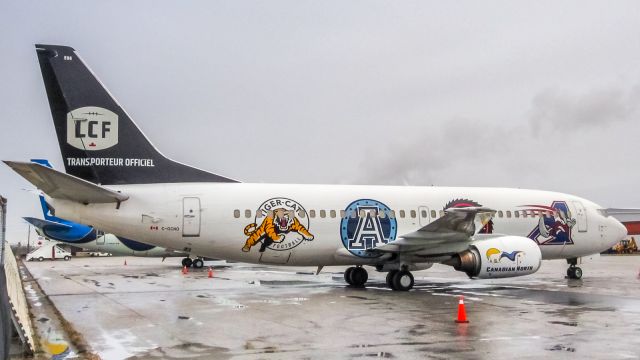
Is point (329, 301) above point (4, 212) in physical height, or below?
below

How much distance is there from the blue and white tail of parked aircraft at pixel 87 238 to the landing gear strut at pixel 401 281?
18.1 meters

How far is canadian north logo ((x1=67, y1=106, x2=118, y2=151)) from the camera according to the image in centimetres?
1673

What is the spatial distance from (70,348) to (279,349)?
3.47 m

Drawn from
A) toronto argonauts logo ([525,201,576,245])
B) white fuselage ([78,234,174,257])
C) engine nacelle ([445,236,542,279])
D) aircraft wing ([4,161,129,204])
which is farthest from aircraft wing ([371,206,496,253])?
white fuselage ([78,234,174,257])

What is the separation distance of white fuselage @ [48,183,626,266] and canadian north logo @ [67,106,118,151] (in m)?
1.47

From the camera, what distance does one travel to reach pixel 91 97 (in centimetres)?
1692

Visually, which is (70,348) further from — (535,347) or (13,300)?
(535,347)

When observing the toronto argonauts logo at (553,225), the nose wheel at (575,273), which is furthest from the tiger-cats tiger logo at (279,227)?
the nose wheel at (575,273)

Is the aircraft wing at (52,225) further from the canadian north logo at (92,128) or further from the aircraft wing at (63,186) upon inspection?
the aircraft wing at (63,186)

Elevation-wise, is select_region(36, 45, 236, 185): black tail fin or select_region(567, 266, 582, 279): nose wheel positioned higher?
select_region(36, 45, 236, 185): black tail fin

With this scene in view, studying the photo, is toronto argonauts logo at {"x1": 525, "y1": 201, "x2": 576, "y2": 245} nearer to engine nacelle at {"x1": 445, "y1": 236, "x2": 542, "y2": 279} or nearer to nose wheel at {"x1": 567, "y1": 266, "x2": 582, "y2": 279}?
nose wheel at {"x1": 567, "y1": 266, "x2": 582, "y2": 279}

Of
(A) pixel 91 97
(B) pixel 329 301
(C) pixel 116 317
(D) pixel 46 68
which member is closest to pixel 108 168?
(A) pixel 91 97

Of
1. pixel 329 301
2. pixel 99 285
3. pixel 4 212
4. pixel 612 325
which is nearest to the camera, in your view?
pixel 4 212

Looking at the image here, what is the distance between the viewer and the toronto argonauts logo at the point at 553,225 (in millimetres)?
22578
